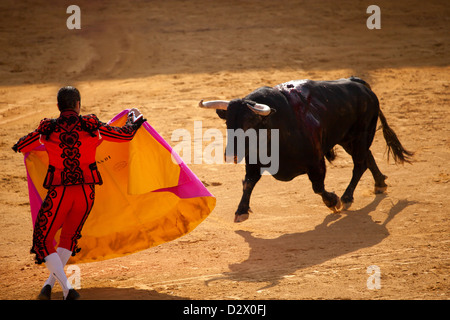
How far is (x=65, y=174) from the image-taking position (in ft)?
14.4

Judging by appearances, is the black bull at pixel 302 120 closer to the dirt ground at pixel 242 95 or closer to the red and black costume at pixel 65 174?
the dirt ground at pixel 242 95

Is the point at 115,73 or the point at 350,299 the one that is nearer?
the point at 350,299

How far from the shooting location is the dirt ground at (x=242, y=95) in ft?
17.1

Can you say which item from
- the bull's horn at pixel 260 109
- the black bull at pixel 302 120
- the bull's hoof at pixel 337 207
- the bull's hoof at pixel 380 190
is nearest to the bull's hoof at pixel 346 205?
the black bull at pixel 302 120

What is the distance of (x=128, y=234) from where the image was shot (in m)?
5.32

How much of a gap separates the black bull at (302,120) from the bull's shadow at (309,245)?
258 mm

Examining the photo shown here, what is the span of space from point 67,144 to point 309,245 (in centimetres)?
267

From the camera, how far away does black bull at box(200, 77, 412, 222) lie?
615cm

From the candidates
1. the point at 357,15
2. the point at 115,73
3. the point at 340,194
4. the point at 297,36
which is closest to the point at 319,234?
the point at 340,194

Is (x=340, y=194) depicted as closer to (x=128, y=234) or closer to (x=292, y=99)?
(x=292, y=99)

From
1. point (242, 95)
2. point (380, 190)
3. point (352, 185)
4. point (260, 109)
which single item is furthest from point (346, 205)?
point (242, 95)
